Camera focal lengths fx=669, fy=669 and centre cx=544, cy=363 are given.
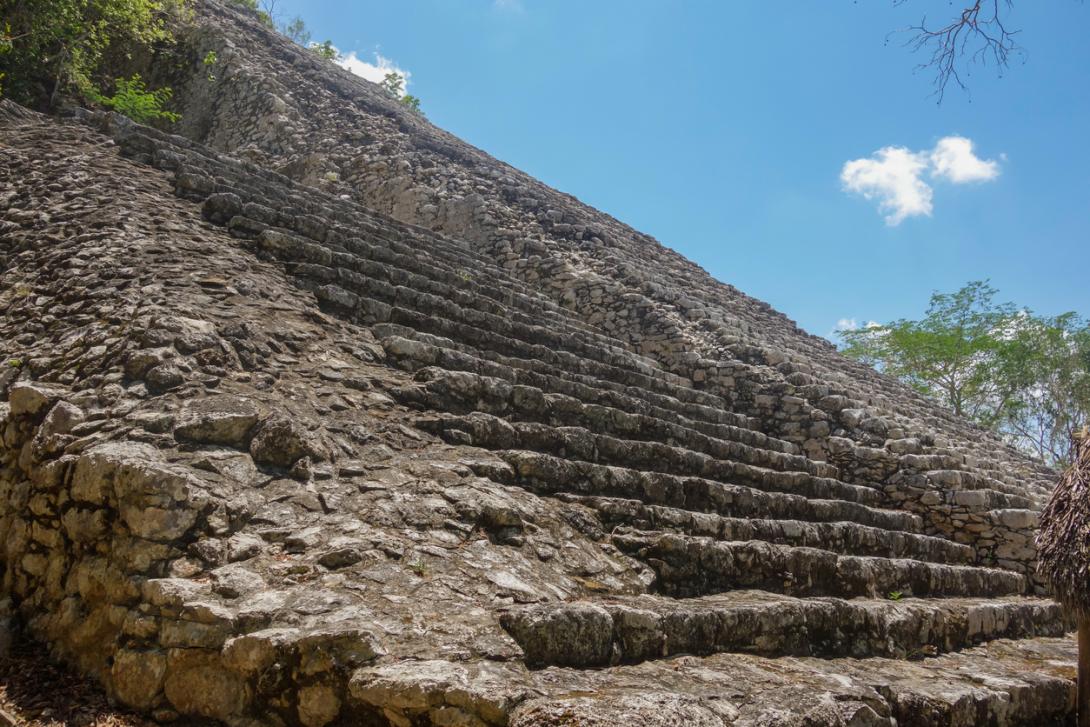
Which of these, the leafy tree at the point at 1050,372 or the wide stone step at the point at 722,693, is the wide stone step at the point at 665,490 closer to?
the wide stone step at the point at 722,693

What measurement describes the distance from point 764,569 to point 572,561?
121 centimetres

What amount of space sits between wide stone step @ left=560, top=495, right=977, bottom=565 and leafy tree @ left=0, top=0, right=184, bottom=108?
8.26 meters

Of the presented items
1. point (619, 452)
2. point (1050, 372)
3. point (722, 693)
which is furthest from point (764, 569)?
point (1050, 372)

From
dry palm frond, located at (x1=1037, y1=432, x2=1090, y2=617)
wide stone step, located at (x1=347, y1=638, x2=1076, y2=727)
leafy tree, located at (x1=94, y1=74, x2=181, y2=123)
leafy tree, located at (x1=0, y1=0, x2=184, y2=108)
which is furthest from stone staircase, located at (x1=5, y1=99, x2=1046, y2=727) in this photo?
leafy tree, located at (x1=94, y1=74, x2=181, y2=123)

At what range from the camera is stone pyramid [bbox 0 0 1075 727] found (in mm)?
2018

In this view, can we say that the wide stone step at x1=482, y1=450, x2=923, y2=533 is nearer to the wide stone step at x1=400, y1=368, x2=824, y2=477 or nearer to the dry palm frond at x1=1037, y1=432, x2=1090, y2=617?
the wide stone step at x1=400, y1=368, x2=824, y2=477

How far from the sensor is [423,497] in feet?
9.19

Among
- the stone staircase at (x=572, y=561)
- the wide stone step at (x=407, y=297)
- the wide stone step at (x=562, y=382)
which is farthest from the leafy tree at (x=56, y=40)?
the wide stone step at (x=562, y=382)

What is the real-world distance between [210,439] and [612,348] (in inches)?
168

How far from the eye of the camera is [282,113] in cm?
1066

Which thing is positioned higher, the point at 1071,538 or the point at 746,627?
the point at 1071,538

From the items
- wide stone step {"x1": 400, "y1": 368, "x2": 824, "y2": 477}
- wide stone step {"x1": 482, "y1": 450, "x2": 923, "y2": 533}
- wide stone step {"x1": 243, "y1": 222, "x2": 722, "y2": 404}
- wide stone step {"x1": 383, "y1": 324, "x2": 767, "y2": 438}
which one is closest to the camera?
wide stone step {"x1": 482, "y1": 450, "x2": 923, "y2": 533}

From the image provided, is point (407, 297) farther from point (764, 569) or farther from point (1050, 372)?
point (1050, 372)

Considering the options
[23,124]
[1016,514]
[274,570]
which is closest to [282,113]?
[23,124]
